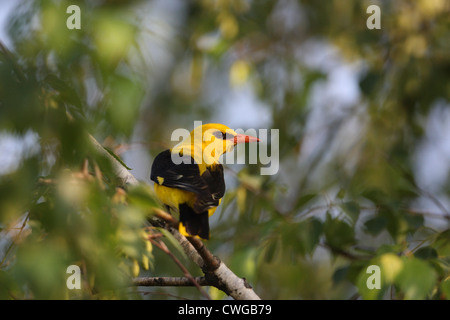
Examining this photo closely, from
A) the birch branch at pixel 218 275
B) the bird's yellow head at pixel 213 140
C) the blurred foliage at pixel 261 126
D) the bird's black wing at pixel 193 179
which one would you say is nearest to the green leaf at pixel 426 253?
the blurred foliage at pixel 261 126

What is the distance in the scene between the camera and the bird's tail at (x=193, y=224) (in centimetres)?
206

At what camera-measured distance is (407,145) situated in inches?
186

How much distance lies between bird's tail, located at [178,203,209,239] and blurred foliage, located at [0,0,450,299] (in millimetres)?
163

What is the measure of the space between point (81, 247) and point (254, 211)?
2035 mm

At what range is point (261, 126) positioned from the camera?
4.33 m

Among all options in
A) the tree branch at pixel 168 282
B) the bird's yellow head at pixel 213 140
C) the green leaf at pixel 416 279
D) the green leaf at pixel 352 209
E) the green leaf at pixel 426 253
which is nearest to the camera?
the green leaf at pixel 416 279

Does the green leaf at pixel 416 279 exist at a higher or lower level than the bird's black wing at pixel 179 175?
lower

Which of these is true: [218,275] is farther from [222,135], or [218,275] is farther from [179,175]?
[222,135]

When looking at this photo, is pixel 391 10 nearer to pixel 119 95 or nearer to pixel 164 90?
pixel 164 90

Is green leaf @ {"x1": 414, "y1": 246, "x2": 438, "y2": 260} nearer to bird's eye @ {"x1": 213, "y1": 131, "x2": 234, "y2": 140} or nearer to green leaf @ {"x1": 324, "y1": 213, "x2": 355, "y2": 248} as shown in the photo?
green leaf @ {"x1": 324, "y1": 213, "x2": 355, "y2": 248}

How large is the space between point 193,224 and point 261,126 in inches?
90.8

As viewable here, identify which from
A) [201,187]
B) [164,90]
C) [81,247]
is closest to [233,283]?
[201,187]

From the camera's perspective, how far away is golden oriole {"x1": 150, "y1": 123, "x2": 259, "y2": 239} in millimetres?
2193

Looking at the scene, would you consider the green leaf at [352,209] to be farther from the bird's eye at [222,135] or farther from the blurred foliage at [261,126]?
the bird's eye at [222,135]
